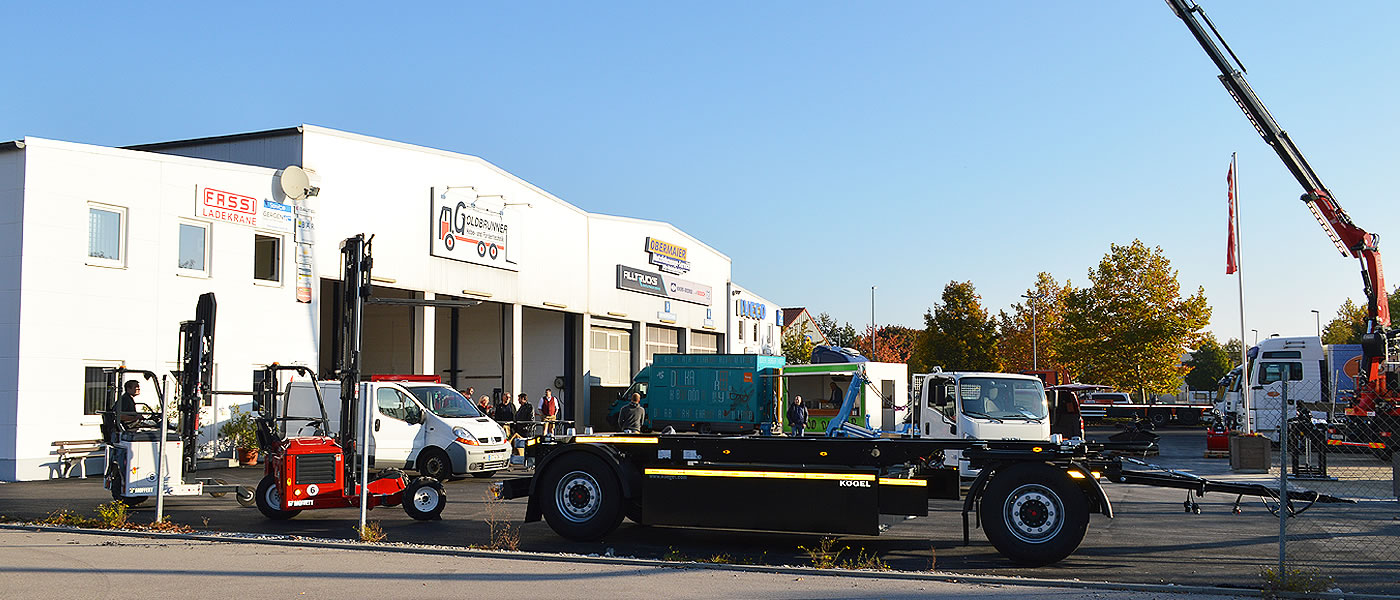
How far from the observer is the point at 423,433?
18453 millimetres

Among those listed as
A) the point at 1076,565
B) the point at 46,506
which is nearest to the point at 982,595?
the point at 1076,565

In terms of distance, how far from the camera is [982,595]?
27.1 ft

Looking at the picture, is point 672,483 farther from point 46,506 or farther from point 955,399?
point 46,506

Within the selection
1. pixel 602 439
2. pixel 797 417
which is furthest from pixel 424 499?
pixel 797 417

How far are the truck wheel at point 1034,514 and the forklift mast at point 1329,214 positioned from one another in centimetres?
1571

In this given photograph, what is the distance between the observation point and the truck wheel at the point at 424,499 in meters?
13.1

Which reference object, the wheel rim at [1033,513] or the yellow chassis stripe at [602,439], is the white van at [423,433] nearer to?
the yellow chassis stripe at [602,439]

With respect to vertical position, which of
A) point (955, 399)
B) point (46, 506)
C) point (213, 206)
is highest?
point (213, 206)

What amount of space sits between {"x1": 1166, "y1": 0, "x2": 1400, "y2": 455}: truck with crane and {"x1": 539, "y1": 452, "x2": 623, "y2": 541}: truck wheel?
16531mm

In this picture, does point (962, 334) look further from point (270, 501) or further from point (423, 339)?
point (270, 501)

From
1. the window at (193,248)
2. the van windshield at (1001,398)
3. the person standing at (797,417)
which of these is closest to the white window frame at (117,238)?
the window at (193,248)

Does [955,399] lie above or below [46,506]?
above

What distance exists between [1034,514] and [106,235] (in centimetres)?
1775

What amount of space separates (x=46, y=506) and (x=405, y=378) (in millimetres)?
5972
